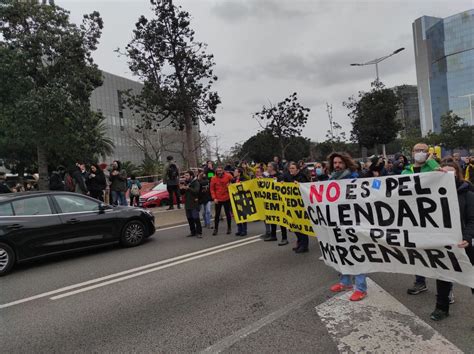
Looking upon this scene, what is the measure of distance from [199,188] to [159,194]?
8236mm

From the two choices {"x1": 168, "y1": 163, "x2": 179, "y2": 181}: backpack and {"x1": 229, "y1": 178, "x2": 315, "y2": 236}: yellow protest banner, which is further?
{"x1": 168, "y1": 163, "x2": 179, "y2": 181}: backpack

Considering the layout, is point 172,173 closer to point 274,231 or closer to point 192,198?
point 192,198

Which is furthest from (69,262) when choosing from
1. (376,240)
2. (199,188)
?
(376,240)

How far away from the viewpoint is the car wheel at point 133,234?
8.89 m

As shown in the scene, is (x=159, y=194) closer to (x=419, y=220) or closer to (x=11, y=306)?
(x=11, y=306)

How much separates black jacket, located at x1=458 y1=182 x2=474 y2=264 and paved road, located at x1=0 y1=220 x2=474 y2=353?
90 centimetres

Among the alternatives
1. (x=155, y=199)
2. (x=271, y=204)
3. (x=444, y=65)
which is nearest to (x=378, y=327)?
(x=271, y=204)

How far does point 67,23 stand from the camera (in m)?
19.8

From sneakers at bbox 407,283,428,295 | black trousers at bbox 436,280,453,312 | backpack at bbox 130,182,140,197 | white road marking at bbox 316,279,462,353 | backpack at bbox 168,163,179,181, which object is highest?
backpack at bbox 168,163,179,181

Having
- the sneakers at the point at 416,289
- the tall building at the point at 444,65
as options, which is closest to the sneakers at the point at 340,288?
the sneakers at the point at 416,289

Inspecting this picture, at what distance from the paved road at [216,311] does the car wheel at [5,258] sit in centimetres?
17

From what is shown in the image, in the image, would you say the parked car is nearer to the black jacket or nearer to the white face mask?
the white face mask

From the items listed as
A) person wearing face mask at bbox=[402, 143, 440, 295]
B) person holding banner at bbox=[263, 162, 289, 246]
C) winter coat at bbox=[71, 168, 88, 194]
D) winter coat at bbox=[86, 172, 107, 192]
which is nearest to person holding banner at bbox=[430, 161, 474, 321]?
person wearing face mask at bbox=[402, 143, 440, 295]

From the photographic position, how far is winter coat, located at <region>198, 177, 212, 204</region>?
403 inches
